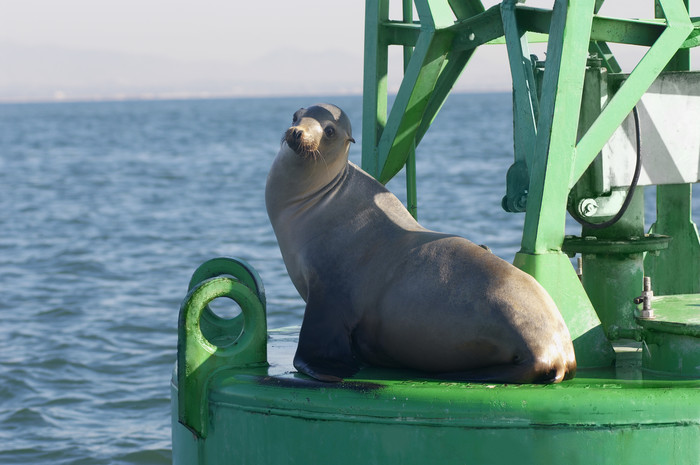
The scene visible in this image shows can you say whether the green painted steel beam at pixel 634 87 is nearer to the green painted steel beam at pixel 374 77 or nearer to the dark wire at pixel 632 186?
the dark wire at pixel 632 186

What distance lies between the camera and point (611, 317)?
20.0ft

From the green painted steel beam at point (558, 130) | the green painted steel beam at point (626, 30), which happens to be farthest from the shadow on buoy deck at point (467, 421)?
the green painted steel beam at point (626, 30)

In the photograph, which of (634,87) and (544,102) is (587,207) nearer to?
(634,87)

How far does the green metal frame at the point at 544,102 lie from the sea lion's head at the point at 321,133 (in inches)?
33.1

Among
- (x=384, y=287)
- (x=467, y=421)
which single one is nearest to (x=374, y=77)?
(x=384, y=287)

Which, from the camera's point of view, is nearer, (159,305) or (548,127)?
(548,127)

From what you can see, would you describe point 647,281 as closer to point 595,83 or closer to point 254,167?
point 595,83

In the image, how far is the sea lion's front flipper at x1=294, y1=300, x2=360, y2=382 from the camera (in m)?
5.05

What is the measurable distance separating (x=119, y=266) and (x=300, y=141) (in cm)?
1402

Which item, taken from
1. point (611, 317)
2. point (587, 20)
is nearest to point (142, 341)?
point (611, 317)

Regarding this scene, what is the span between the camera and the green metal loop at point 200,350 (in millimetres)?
4953

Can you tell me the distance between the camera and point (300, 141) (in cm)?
530

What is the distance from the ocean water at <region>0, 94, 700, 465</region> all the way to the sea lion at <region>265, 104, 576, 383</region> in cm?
430

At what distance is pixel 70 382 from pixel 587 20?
766 centimetres
